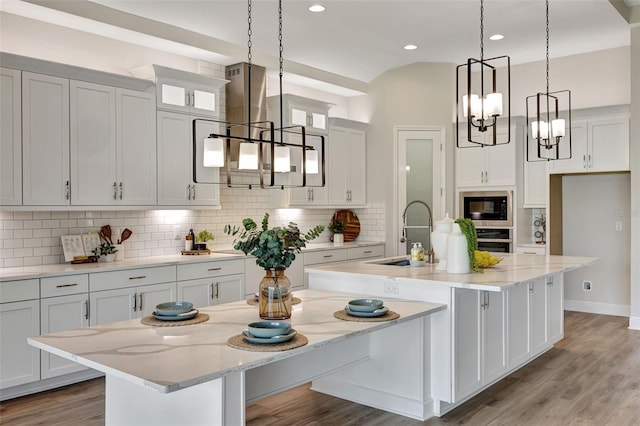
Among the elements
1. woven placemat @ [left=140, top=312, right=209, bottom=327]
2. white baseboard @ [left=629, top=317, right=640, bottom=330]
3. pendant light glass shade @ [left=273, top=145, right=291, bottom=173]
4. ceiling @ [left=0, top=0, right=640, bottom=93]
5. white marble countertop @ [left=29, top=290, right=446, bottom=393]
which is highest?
ceiling @ [left=0, top=0, right=640, bottom=93]

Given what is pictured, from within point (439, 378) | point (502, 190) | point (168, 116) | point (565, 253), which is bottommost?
point (439, 378)

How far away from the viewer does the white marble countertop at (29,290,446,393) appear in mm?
1975

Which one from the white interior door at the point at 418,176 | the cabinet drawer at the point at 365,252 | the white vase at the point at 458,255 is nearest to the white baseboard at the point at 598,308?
the white interior door at the point at 418,176

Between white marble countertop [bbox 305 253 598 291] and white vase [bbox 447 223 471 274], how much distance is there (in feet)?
0.21

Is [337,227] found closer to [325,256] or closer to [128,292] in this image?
[325,256]

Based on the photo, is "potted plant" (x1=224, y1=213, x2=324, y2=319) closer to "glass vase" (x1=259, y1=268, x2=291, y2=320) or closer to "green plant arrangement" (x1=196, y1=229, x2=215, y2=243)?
"glass vase" (x1=259, y1=268, x2=291, y2=320)

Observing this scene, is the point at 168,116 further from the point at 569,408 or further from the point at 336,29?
the point at 569,408

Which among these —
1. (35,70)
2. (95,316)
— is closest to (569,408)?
(95,316)

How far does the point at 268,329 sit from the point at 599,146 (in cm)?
559

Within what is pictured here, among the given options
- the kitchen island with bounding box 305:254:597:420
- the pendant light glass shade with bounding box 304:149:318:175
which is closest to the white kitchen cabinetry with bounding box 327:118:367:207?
the kitchen island with bounding box 305:254:597:420

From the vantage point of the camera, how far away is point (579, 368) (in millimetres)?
4734

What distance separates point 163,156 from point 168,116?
15.3 inches

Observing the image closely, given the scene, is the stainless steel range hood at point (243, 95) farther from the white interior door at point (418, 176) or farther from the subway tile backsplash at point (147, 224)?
the white interior door at point (418, 176)

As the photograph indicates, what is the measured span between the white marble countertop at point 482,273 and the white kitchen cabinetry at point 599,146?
214 centimetres
